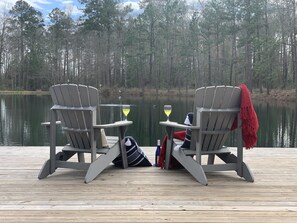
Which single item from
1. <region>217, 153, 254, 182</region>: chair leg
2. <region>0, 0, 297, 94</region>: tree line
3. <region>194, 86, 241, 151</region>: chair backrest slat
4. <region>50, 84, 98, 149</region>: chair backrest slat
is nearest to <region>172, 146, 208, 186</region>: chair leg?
<region>194, 86, 241, 151</region>: chair backrest slat

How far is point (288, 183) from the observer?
2715 millimetres

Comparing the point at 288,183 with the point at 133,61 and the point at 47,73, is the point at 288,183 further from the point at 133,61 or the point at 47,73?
the point at 47,73

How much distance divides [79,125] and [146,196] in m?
0.81

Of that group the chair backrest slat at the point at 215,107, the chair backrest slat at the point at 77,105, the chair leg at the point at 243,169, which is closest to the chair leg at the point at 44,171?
the chair backrest slat at the point at 77,105

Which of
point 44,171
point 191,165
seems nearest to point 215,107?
point 191,165

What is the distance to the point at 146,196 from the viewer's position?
235 cm

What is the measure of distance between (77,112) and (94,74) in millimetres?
32647

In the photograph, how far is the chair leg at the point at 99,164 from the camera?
2701mm

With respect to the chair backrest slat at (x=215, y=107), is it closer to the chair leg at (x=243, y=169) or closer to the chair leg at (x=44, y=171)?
the chair leg at (x=243, y=169)

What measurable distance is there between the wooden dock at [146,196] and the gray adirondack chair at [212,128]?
0.33 ft

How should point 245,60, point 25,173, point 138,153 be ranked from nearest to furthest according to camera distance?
point 25,173
point 138,153
point 245,60

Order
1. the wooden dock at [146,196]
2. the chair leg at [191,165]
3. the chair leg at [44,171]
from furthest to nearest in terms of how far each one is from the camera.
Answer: the chair leg at [44,171] < the chair leg at [191,165] < the wooden dock at [146,196]

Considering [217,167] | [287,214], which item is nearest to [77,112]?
[217,167]

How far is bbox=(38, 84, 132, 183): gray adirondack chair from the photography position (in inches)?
107
